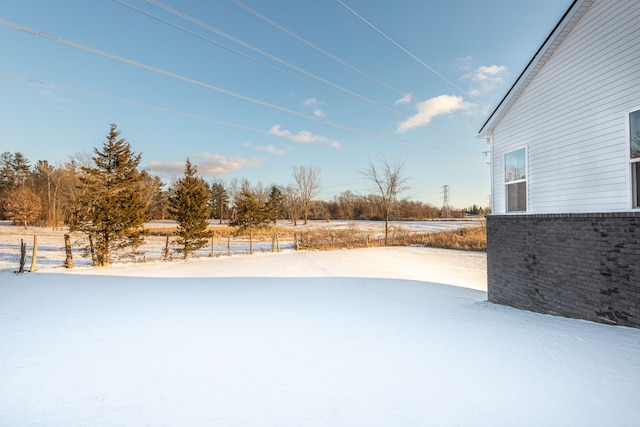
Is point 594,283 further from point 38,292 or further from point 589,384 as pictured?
point 38,292

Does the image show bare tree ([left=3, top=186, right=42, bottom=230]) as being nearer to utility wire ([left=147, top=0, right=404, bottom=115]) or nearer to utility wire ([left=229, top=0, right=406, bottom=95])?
utility wire ([left=147, top=0, right=404, bottom=115])

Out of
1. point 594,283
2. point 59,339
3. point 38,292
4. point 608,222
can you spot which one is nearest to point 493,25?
point 608,222

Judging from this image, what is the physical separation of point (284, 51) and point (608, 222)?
36.7 ft

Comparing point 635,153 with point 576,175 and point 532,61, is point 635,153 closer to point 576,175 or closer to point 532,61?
point 576,175

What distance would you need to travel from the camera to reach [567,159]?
219 inches

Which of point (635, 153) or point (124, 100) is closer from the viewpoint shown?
point (635, 153)

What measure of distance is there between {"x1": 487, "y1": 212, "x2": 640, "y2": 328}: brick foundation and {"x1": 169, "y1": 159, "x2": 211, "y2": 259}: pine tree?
44.1 feet

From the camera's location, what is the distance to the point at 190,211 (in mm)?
14781

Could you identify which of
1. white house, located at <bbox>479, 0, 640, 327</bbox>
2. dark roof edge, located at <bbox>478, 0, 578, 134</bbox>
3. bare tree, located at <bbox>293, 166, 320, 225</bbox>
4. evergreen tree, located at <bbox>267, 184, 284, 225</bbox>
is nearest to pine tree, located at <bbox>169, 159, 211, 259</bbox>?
evergreen tree, located at <bbox>267, 184, 284, 225</bbox>

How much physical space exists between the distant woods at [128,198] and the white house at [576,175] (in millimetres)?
13463

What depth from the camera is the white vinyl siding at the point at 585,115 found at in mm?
4570

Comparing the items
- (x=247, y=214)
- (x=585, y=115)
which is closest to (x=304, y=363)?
(x=585, y=115)

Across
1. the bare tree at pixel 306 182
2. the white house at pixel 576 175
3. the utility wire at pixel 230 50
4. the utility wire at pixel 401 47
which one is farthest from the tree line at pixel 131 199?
the white house at pixel 576 175

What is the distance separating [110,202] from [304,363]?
12723mm
